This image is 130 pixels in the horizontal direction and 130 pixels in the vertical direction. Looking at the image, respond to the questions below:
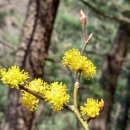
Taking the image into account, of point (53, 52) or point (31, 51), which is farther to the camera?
point (53, 52)

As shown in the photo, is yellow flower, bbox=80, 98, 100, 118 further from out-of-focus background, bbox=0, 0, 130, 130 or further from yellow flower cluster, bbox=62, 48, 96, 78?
out-of-focus background, bbox=0, 0, 130, 130

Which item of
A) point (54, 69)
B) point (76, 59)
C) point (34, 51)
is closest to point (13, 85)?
point (76, 59)

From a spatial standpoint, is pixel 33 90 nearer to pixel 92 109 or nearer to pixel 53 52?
pixel 92 109

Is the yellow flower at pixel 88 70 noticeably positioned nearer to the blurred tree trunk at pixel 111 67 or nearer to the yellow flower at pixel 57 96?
the yellow flower at pixel 57 96

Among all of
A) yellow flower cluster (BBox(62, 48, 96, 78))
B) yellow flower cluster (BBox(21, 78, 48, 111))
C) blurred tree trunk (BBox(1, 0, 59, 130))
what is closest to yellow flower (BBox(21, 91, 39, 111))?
yellow flower cluster (BBox(21, 78, 48, 111))

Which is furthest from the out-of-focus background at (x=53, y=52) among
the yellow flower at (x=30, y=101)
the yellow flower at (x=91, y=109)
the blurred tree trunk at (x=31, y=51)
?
the yellow flower at (x=91, y=109)

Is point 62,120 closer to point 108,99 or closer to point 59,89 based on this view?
point 108,99

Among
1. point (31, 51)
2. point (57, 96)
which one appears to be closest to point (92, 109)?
point (57, 96)
